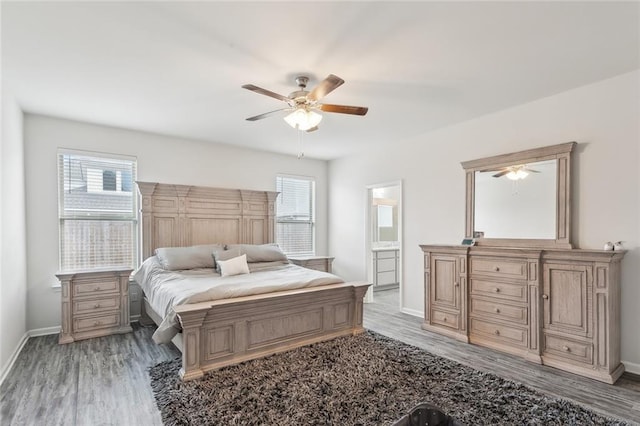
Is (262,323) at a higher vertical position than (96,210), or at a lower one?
lower

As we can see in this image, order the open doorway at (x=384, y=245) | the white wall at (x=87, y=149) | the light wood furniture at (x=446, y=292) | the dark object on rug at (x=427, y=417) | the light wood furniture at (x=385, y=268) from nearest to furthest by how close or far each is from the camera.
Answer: the dark object on rug at (x=427, y=417) → the light wood furniture at (x=446, y=292) → the white wall at (x=87, y=149) → the open doorway at (x=384, y=245) → the light wood furniture at (x=385, y=268)

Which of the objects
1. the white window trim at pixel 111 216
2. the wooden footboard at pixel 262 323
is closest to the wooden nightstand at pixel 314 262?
the wooden footboard at pixel 262 323

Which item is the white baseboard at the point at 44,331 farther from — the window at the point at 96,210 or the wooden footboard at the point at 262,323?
the wooden footboard at the point at 262,323

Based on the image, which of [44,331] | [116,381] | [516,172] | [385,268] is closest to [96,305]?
[44,331]

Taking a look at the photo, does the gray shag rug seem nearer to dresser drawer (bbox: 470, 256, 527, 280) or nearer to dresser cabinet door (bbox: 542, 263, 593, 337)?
dresser cabinet door (bbox: 542, 263, 593, 337)

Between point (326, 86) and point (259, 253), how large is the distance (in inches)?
117

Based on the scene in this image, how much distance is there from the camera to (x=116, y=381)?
275 centimetres

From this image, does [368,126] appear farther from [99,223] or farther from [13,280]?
[13,280]

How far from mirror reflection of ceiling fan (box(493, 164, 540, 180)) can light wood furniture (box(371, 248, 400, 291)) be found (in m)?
3.16

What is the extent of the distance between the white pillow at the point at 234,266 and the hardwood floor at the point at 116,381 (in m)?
1.03

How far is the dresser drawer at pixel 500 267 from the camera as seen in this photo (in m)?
3.33

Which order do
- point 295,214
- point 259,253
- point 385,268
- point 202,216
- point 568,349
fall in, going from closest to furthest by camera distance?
point 568,349, point 259,253, point 202,216, point 295,214, point 385,268

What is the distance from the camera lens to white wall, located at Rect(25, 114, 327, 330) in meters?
3.92

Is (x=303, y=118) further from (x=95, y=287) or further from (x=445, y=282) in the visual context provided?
(x=95, y=287)
